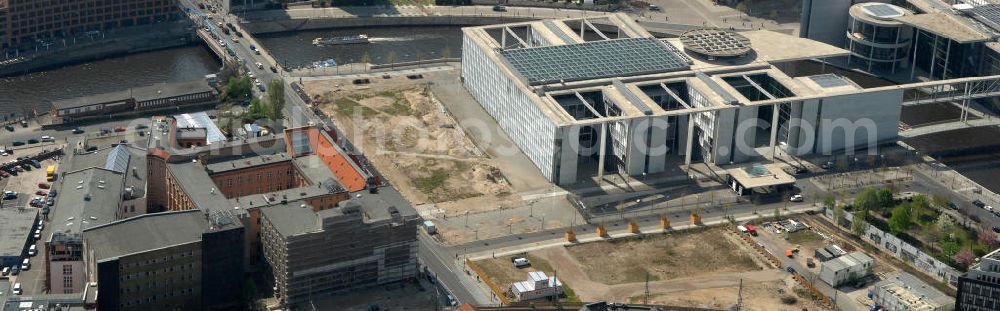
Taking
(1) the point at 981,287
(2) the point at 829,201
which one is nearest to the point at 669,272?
(2) the point at 829,201

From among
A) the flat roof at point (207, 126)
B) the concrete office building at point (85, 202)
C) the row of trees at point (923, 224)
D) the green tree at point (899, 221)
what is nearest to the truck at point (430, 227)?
the flat roof at point (207, 126)

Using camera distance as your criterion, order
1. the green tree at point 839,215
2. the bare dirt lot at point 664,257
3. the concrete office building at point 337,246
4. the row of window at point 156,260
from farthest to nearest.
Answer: the green tree at point 839,215 → the bare dirt lot at point 664,257 → the concrete office building at point 337,246 → the row of window at point 156,260

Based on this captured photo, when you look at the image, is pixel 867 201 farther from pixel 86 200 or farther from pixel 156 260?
pixel 86 200

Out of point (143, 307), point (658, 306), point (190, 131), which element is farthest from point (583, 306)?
point (190, 131)

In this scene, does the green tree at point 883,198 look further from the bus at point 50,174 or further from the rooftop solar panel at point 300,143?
the bus at point 50,174

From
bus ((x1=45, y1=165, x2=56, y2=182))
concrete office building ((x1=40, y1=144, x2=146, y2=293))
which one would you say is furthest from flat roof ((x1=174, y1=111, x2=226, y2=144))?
bus ((x1=45, y1=165, x2=56, y2=182))

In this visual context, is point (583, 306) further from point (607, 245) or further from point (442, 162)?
point (442, 162)
